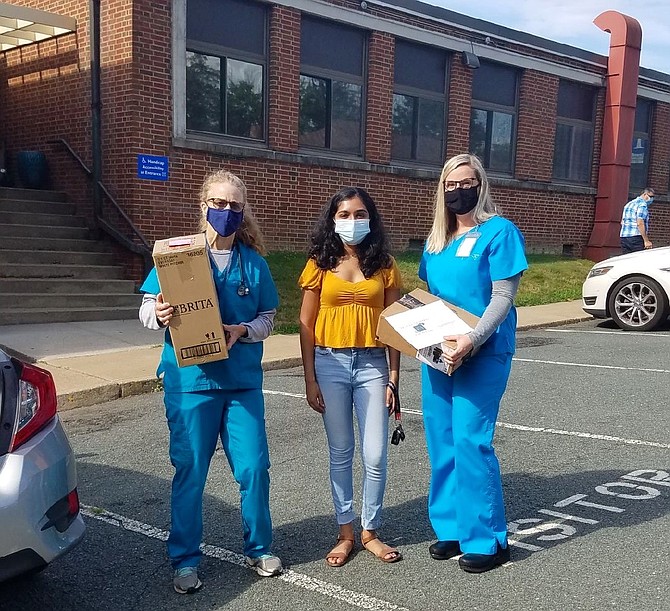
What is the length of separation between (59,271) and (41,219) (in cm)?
141

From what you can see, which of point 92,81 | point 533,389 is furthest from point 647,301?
point 92,81

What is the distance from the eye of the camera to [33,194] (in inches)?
510

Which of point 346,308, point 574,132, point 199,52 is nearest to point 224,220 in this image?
point 346,308

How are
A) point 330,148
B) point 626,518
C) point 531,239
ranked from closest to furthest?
point 626,518 → point 330,148 → point 531,239

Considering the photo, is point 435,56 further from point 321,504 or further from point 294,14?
point 321,504

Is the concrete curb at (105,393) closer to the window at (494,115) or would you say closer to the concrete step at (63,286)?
the concrete step at (63,286)

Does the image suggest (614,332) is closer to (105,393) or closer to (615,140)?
(105,393)

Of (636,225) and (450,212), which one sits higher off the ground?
(450,212)

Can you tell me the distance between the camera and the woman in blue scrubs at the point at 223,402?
3463 mm

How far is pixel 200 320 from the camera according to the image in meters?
3.35

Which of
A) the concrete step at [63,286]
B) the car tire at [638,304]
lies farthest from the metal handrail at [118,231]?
the car tire at [638,304]

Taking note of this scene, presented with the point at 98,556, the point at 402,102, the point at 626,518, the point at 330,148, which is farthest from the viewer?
the point at 402,102

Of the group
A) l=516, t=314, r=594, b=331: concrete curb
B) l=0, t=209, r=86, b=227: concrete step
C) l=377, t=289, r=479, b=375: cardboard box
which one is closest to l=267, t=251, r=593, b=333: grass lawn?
l=516, t=314, r=594, b=331: concrete curb

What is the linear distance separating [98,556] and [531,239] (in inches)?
628
